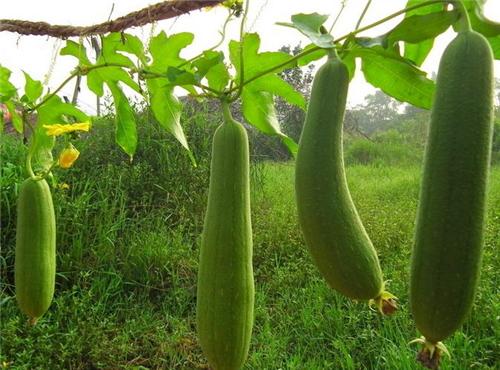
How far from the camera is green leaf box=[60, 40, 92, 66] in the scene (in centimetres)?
97

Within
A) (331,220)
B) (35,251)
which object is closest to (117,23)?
(35,251)

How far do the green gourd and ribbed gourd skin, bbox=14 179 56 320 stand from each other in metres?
0.60

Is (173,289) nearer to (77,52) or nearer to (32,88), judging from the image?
(32,88)

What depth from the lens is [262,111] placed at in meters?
0.84

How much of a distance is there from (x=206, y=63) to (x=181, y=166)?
3.08 m

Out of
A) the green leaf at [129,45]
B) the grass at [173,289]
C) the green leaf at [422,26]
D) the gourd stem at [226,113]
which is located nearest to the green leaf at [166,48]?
the green leaf at [129,45]

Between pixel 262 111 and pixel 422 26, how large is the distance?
346mm

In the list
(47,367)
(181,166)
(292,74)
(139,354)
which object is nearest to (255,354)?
(139,354)

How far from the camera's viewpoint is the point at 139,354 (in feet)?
8.22

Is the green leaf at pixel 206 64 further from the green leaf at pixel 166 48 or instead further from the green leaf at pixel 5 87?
the green leaf at pixel 5 87

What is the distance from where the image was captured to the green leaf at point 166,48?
34.7 inches

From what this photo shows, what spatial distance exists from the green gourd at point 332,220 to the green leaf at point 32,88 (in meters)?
0.82

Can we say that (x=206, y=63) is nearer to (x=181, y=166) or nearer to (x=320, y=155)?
(x=320, y=155)

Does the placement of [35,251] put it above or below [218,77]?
below
